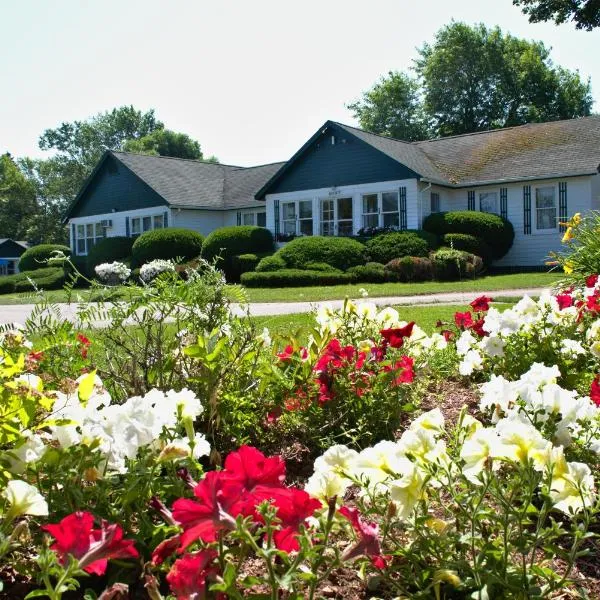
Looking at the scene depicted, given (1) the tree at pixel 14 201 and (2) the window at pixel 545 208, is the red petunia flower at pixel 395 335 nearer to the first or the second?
(2) the window at pixel 545 208

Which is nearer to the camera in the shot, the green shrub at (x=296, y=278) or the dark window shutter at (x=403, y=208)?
the green shrub at (x=296, y=278)

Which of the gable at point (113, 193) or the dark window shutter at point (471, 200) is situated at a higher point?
the gable at point (113, 193)

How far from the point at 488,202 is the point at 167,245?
1184 cm

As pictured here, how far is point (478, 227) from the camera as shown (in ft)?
76.9

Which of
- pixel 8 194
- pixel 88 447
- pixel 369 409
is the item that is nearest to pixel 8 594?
pixel 88 447

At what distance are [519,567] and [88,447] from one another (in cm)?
101

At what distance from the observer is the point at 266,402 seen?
3023 mm

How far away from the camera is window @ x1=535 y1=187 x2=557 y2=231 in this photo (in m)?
24.3

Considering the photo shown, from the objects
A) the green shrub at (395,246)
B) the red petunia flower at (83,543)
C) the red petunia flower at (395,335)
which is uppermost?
the green shrub at (395,246)

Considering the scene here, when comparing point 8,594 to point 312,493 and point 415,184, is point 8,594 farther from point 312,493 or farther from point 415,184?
point 415,184

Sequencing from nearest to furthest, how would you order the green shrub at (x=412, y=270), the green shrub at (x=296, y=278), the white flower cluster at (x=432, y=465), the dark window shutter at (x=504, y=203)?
the white flower cluster at (x=432, y=465) → the green shrub at (x=296, y=278) → the green shrub at (x=412, y=270) → the dark window shutter at (x=504, y=203)

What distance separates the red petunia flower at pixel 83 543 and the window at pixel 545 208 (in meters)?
24.7

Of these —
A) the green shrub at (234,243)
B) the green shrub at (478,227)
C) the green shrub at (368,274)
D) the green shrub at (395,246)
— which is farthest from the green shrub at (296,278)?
the green shrub at (478,227)

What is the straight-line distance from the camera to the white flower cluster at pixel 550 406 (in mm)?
2023
